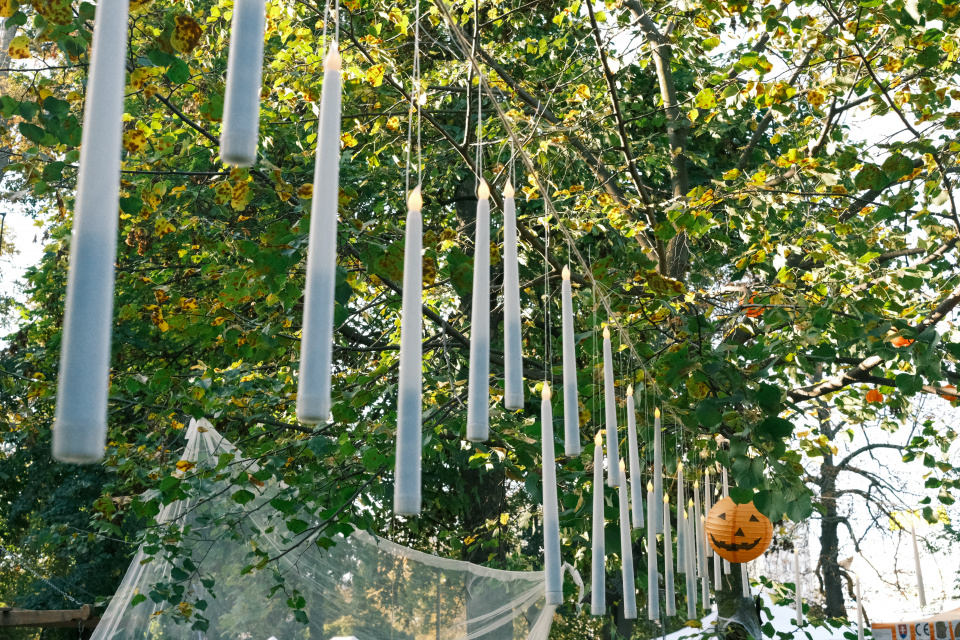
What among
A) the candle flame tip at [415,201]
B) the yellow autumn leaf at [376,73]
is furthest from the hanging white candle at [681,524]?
the candle flame tip at [415,201]

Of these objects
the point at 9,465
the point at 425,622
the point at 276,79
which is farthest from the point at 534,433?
the point at 9,465

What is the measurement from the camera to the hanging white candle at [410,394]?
0.85 metres

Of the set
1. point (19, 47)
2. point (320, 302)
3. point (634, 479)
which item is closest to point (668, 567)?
point (634, 479)

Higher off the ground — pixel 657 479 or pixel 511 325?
pixel 511 325

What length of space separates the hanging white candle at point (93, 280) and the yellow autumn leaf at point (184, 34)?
2.10 metres

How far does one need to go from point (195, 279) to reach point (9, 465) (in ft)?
19.1

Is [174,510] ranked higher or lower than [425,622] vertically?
higher

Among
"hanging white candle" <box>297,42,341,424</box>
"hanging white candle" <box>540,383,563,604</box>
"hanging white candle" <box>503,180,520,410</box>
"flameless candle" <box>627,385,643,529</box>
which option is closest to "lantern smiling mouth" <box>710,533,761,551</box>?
"flameless candle" <box>627,385,643,529</box>

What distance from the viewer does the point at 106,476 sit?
973cm

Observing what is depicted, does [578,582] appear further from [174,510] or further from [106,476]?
[106,476]

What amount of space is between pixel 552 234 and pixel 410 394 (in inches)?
192

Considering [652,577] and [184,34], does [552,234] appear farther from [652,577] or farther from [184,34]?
[184,34]

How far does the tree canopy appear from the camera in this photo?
3.13 meters

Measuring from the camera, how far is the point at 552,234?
5.65 m
